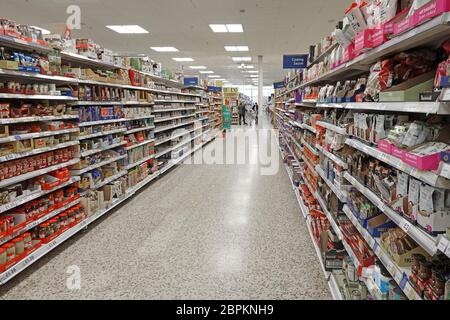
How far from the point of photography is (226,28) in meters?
10.0

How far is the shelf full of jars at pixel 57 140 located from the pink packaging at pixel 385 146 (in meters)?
3.00

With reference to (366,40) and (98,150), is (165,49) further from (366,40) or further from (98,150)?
(366,40)

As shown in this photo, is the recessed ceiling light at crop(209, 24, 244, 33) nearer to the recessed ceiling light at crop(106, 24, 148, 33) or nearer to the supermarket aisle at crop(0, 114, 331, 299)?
the recessed ceiling light at crop(106, 24, 148, 33)

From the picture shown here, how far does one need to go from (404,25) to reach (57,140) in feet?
11.7

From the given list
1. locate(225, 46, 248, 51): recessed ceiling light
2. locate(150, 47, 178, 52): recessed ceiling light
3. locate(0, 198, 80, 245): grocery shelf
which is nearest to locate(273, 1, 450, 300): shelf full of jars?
locate(0, 198, 80, 245): grocery shelf

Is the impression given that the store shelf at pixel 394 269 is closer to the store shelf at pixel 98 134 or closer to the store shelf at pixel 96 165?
the store shelf at pixel 96 165

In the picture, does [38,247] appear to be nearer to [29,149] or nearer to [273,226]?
[29,149]

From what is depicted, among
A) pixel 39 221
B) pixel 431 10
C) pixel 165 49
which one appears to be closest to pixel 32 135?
pixel 39 221

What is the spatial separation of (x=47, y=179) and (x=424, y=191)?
144 inches

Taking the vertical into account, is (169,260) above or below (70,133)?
below

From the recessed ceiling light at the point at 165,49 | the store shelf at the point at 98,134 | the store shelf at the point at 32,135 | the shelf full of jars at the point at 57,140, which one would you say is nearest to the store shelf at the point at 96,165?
the shelf full of jars at the point at 57,140

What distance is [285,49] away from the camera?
1377cm

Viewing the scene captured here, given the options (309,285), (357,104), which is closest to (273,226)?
(309,285)
